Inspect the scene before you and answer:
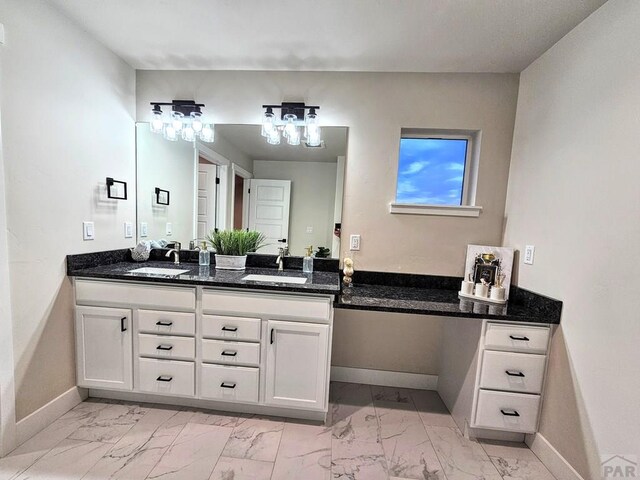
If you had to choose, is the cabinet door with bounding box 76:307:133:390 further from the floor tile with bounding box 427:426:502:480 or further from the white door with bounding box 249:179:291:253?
the floor tile with bounding box 427:426:502:480

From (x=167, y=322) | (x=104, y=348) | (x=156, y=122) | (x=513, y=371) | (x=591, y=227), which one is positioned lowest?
(x=104, y=348)

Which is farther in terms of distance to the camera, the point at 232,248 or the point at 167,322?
the point at 232,248

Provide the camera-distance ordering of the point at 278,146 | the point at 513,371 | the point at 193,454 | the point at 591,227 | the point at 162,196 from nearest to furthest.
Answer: the point at 591,227 → the point at 193,454 → the point at 513,371 → the point at 278,146 → the point at 162,196

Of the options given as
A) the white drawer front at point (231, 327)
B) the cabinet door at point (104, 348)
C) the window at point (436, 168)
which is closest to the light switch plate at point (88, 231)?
the cabinet door at point (104, 348)

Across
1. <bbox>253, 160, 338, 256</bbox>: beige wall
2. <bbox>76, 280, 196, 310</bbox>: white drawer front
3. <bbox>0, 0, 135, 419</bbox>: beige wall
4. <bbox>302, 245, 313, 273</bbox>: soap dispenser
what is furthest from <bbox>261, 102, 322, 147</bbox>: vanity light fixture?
<bbox>76, 280, 196, 310</bbox>: white drawer front

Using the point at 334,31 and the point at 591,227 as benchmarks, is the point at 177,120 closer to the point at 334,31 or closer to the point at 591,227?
the point at 334,31

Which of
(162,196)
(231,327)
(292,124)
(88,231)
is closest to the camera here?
(231,327)

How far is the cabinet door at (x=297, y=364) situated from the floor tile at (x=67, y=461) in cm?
91

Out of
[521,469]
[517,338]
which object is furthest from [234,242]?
[521,469]

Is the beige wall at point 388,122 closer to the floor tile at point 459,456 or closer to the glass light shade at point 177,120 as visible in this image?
the glass light shade at point 177,120

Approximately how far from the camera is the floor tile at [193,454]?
133 cm

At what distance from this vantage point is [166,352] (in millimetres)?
1701

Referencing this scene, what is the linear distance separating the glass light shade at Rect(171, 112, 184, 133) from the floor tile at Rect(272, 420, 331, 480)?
2.23 metres

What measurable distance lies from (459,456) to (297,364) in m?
1.03
